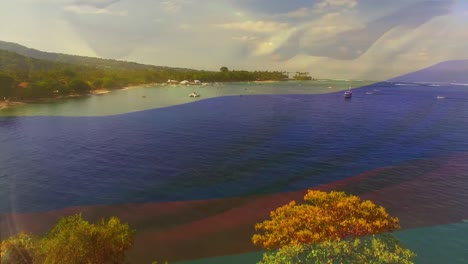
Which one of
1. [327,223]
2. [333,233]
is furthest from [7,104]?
[333,233]

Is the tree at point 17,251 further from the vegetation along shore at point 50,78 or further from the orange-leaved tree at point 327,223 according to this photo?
the vegetation along shore at point 50,78

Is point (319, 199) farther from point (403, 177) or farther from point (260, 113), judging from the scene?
point (260, 113)

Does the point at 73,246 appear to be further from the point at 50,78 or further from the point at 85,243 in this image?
the point at 50,78

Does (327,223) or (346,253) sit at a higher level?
(327,223)

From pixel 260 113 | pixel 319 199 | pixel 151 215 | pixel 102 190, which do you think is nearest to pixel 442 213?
pixel 319 199

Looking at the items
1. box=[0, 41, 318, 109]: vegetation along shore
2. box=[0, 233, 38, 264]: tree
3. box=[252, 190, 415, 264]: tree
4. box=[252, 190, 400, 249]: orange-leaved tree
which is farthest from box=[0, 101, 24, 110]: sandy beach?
box=[252, 190, 415, 264]: tree

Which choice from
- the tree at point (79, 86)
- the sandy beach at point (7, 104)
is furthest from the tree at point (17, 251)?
the tree at point (79, 86)

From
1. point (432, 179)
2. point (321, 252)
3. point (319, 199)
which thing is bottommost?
point (432, 179)
